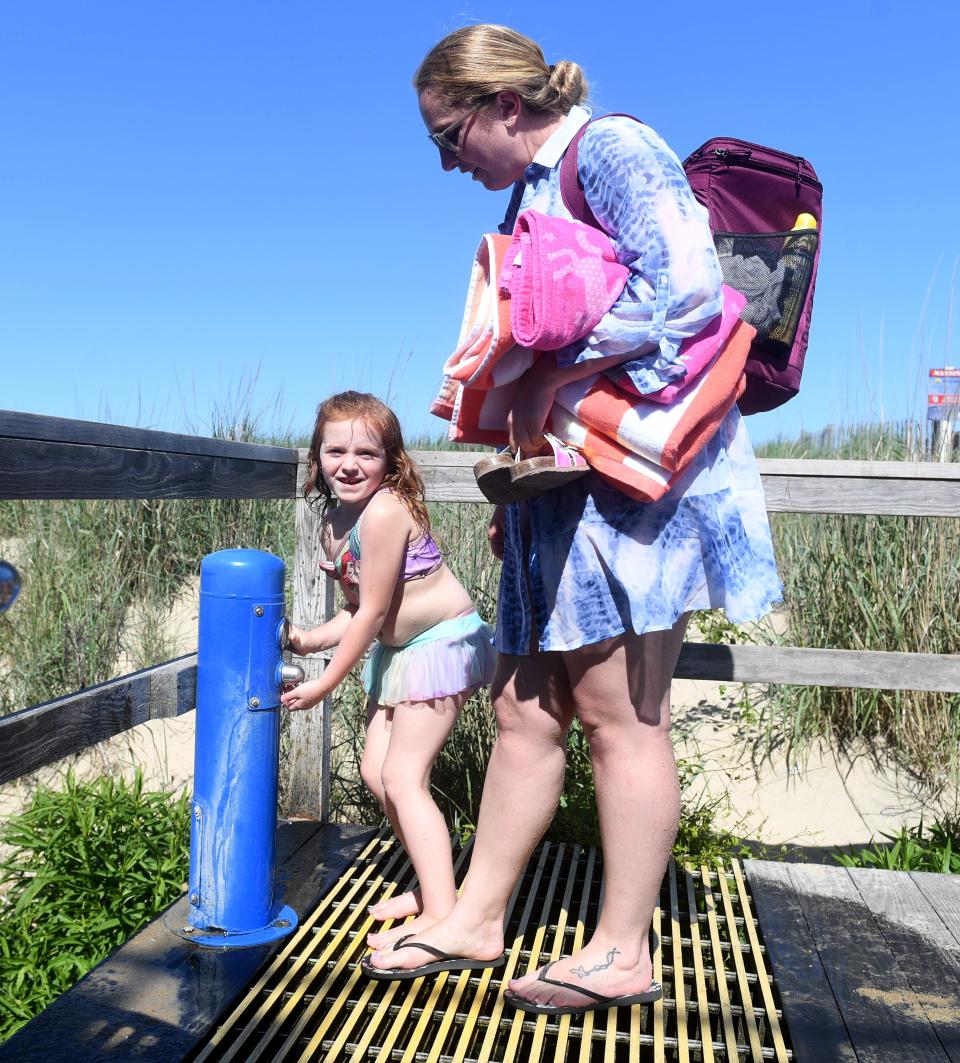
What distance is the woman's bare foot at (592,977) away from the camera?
2.00m

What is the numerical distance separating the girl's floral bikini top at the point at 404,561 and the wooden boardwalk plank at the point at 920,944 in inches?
55.2

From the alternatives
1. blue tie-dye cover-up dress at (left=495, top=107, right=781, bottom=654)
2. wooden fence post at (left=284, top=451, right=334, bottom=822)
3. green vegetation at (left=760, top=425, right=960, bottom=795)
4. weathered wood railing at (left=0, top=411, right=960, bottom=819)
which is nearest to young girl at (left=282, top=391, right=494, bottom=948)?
weathered wood railing at (left=0, top=411, right=960, bottom=819)

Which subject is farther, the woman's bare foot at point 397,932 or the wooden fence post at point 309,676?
the wooden fence post at point 309,676

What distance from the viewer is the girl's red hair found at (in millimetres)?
2500

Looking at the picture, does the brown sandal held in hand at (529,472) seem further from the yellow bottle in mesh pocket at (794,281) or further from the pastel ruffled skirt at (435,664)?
the pastel ruffled skirt at (435,664)

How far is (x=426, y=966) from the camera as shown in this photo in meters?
2.15

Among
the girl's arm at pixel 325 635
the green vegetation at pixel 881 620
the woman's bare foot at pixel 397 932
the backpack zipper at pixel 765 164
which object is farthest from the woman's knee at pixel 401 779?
the green vegetation at pixel 881 620

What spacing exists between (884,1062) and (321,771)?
6.02 feet

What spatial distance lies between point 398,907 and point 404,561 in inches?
33.3

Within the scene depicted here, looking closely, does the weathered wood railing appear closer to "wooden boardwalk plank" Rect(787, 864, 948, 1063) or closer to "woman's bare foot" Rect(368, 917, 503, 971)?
"wooden boardwalk plank" Rect(787, 864, 948, 1063)

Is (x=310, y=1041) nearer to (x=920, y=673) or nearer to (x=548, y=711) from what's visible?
(x=548, y=711)

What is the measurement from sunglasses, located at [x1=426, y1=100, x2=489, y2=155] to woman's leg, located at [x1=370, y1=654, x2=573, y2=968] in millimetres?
1011

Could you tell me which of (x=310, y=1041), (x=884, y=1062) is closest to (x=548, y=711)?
(x=310, y=1041)

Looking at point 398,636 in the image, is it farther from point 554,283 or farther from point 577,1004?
point 554,283
